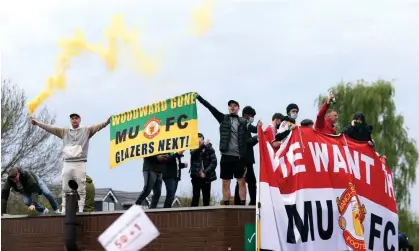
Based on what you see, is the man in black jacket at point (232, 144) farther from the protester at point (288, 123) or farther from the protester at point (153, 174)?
the protester at point (153, 174)

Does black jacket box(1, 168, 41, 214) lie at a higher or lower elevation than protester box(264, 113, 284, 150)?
lower

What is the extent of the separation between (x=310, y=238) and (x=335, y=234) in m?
0.46

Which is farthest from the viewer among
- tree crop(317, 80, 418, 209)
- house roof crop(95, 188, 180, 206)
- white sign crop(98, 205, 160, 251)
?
house roof crop(95, 188, 180, 206)

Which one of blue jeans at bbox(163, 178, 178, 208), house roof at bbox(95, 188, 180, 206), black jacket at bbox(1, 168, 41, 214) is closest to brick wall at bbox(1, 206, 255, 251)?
black jacket at bbox(1, 168, 41, 214)

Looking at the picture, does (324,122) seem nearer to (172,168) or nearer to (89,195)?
(172,168)

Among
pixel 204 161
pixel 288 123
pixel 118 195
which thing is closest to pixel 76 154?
pixel 204 161

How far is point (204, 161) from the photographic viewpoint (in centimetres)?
1440

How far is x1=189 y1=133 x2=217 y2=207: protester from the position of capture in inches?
563

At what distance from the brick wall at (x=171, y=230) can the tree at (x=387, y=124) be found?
22692 mm

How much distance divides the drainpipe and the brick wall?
30 centimetres

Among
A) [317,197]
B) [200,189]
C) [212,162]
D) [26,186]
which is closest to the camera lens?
[317,197]

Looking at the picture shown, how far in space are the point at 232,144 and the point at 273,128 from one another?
2.06ft

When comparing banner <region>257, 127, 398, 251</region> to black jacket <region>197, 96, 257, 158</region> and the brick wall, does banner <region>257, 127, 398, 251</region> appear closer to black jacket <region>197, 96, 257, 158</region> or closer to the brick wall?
black jacket <region>197, 96, 257, 158</region>

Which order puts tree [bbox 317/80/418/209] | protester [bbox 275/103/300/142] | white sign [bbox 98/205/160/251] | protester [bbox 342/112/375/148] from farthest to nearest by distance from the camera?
tree [bbox 317/80/418/209]
protester [bbox 342/112/375/148]
protester [bbox 275/103/300/142]
white sign [bbox 98/205/160/251]
